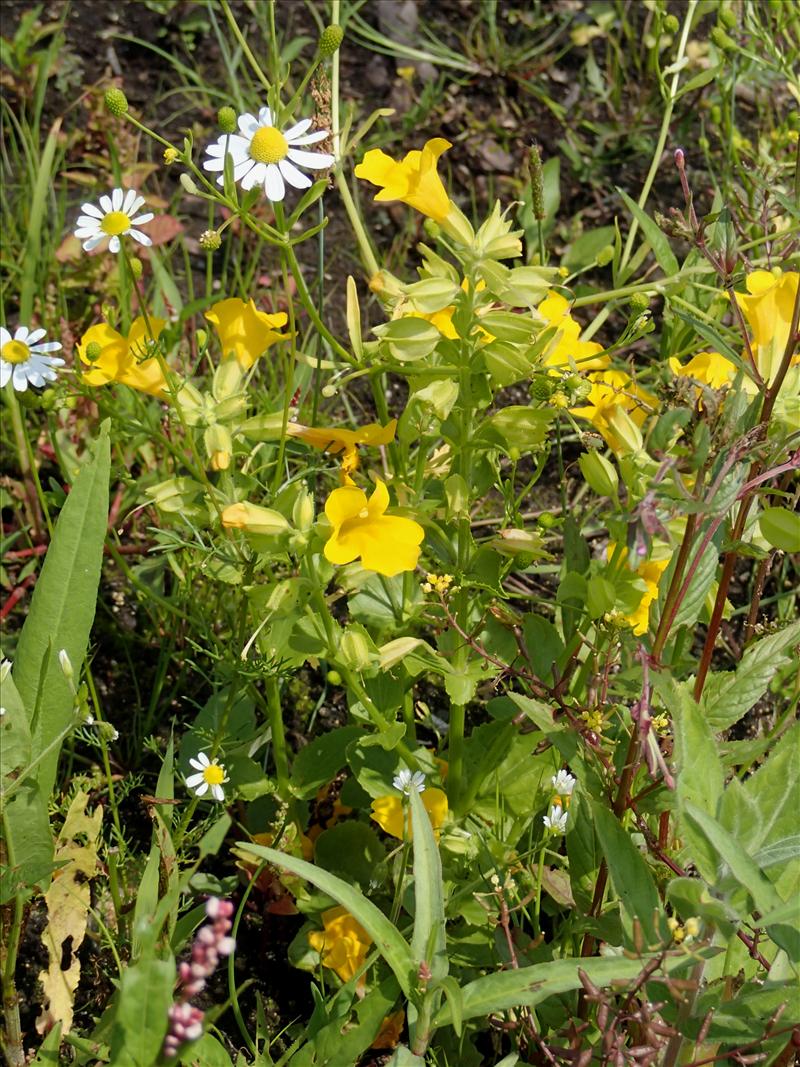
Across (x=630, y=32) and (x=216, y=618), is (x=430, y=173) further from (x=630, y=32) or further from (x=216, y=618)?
(x=630, y=32)

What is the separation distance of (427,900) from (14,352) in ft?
3.26

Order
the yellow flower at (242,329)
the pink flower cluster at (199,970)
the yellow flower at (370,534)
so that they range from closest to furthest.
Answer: the pink flower cluster at (199,970), the yellow flower at (370,534), the yellow flower at (242,329)

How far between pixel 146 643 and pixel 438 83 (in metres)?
1.91

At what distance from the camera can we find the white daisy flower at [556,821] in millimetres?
1568

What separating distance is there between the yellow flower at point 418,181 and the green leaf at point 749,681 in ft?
2.18

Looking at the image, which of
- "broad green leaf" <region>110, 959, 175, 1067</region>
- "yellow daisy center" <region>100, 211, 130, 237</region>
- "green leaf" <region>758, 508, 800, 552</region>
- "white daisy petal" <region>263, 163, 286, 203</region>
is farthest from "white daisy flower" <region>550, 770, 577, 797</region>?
"yellow daisy center" <region>100, 211, 130, 237</region>

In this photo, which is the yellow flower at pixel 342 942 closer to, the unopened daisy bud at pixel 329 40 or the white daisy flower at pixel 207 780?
the white daisy flower at pixel 207 780

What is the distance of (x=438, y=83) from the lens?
3.26 m

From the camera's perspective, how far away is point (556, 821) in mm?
1576

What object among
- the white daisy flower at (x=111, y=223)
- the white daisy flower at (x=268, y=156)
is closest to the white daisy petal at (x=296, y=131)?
the white daisy flower at (x=268, y=156)

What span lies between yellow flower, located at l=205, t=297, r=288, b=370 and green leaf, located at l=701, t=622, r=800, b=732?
2.47 feet

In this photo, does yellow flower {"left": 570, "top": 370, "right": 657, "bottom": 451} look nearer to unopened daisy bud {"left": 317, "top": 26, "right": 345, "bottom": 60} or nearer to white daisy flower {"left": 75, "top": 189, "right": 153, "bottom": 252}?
unopened daisy bud {"left": 317, "top": 26, "right": 345, "bottom": 60}

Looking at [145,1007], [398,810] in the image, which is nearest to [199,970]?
[145,1007]

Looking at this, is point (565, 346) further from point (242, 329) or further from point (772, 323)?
point (242, 329)
